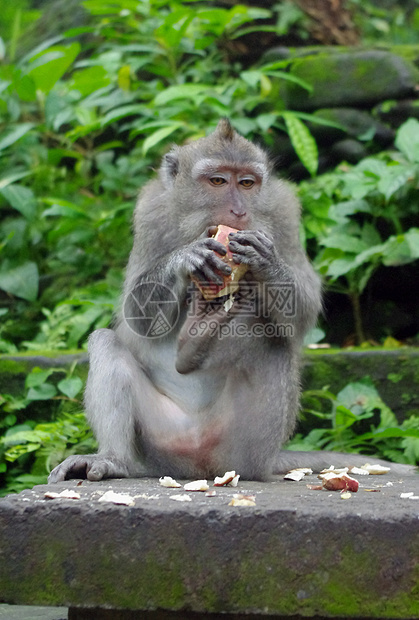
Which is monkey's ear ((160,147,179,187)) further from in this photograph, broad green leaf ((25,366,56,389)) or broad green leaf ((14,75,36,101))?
broad green leaf ((14,75,36,101))

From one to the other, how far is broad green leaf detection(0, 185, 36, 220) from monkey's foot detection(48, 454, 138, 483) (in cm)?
391

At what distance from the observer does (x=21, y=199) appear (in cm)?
743

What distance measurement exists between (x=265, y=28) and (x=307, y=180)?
Result: 1.83 meters

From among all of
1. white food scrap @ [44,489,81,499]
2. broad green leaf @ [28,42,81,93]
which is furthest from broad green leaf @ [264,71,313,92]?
white food scrap @ [44,489,81,499]

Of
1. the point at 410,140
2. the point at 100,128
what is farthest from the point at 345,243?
the point at 100,128

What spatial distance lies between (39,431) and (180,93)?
144 inches

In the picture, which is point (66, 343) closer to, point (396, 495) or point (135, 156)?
point (135, 156)

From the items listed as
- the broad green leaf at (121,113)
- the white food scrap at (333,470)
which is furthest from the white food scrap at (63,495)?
the broad green leaf at (121,113)

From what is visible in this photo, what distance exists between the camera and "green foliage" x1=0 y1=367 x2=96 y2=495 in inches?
207

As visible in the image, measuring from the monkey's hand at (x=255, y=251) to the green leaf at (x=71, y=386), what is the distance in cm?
184

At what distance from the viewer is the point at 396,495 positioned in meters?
3.33

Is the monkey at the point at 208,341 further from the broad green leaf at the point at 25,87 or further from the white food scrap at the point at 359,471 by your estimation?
the broad green leaf at the point at 25,87

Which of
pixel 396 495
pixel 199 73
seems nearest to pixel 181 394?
pixel 396 495

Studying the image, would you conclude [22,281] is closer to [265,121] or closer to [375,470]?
[265,121]
